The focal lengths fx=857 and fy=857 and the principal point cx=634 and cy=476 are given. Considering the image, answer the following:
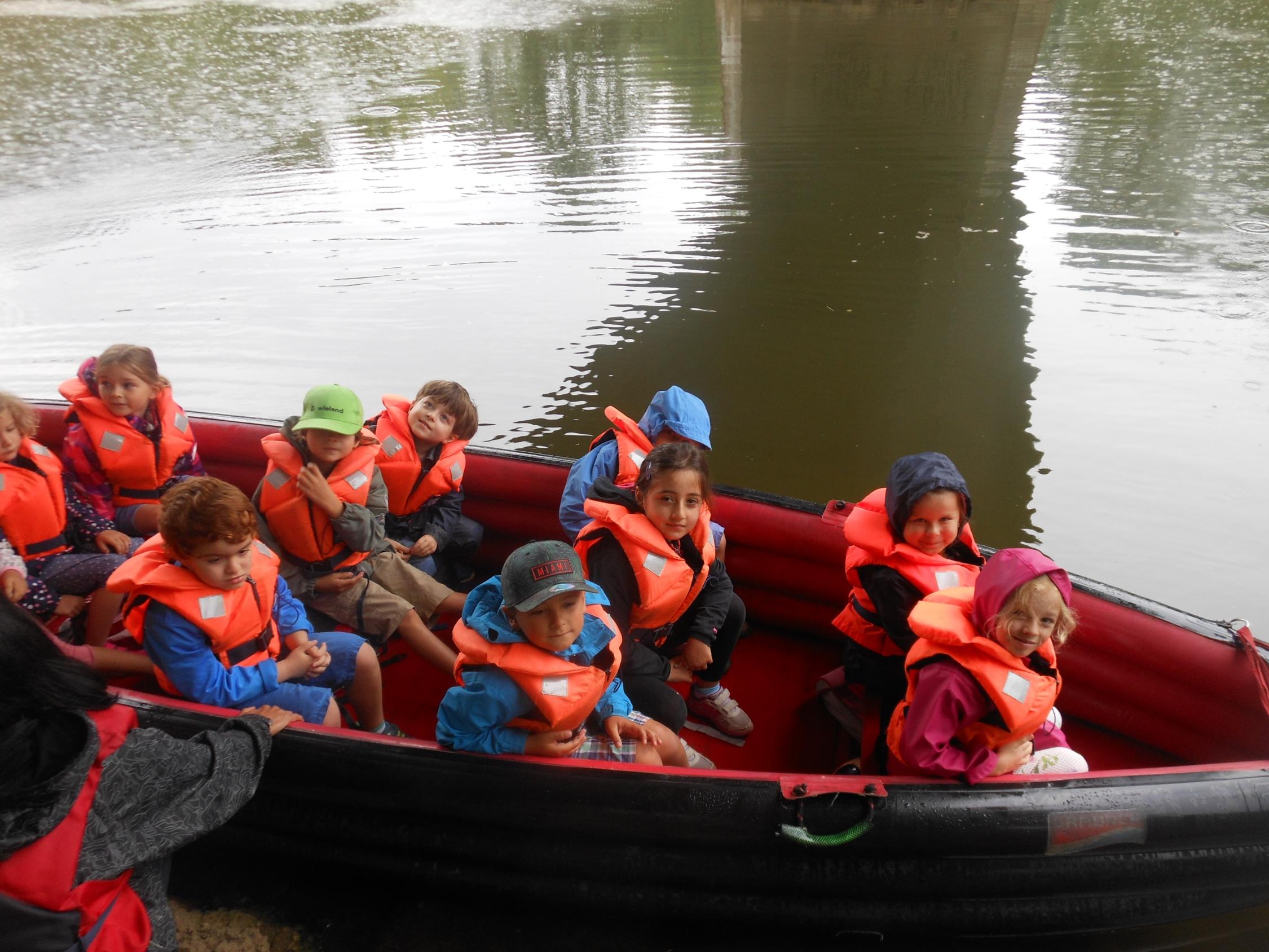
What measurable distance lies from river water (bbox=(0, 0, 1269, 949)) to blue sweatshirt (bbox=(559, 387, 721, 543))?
58.5 inches

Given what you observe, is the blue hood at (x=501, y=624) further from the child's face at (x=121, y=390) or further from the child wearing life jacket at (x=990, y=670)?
the child's face at (x=121, y=390)

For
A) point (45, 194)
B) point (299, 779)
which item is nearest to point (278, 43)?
point (45, 194)

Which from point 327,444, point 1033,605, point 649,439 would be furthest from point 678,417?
point 1033,605

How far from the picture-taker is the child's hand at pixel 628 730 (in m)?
1.87

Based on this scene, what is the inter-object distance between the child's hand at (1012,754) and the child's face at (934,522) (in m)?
0.45

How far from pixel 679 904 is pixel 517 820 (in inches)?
15.5

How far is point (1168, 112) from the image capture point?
26.9ft

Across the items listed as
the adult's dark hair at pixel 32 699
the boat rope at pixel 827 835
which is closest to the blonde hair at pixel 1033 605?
the boat rope at pixel 827 835

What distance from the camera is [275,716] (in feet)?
6.12

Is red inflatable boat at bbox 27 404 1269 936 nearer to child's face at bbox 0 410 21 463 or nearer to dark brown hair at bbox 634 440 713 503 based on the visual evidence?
dark brown hair at bbox 634 440 713 503

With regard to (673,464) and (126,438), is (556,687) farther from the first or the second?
(126,438)

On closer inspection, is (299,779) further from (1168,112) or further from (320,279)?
(1168,112)

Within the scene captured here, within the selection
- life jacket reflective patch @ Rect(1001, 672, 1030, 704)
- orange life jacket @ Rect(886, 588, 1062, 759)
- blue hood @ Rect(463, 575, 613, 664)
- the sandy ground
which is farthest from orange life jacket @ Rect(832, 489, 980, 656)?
the sandy ground

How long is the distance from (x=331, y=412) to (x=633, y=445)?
83 centimetres
